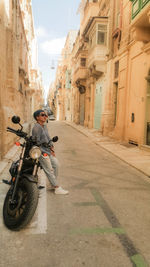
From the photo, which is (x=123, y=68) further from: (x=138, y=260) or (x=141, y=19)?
(x=138, y=260)

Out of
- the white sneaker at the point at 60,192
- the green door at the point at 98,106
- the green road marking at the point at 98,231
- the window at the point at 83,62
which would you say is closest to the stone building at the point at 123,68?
the green door at the point at 98,106

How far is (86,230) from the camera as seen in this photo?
303cm

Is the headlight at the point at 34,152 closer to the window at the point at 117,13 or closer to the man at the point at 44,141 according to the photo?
the man at the point at 44,141

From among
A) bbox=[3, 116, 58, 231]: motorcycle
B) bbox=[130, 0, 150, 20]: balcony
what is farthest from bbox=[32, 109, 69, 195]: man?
bbox=[130, 0, 150, 20]: balcony

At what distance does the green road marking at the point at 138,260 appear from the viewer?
7.74ft

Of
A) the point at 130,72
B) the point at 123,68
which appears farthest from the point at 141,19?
the point at 123,68

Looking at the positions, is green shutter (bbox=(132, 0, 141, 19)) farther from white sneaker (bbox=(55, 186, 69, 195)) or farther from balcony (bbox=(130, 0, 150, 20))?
white sneaker (bbox=(55, 186, 69, 195))

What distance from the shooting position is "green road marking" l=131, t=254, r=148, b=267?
7.74 feet

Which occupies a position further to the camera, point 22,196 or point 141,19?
point 141,19

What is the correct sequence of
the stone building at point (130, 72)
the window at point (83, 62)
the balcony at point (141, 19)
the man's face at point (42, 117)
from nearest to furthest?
1. the man's face at point (42, 117)
2. the balcony at point (141, 19)
3. the stone building at point (130, 72)
4. the window at point (83, 62)

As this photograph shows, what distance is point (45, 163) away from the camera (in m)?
4.27

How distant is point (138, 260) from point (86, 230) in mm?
823

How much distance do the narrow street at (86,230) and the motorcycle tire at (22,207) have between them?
4.8 inches

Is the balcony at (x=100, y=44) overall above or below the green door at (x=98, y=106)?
above
